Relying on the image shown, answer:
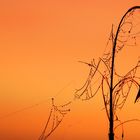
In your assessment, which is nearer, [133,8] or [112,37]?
[133,8]

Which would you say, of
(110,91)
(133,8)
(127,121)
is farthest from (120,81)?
(133,8)

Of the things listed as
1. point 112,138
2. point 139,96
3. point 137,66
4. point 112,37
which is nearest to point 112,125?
point 112,138

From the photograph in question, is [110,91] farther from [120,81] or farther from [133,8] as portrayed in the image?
[133,8]

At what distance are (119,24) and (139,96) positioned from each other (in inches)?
185

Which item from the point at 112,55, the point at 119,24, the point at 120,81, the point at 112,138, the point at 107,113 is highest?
the point at 119,24

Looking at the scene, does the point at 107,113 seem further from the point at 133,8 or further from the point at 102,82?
the point at 133,8

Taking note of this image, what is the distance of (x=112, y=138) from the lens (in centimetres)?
2422

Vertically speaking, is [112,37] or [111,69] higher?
[112,37]

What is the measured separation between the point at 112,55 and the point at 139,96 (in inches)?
128

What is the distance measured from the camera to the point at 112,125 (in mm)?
24844

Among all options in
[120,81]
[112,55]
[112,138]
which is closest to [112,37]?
[112,55]

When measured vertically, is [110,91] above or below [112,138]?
above

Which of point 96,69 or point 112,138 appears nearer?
point 112,138

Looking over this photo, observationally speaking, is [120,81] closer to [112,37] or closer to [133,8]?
[112,37]
